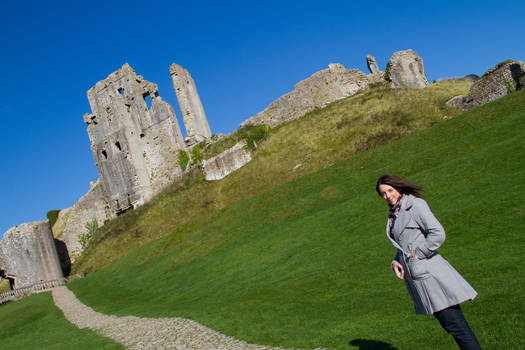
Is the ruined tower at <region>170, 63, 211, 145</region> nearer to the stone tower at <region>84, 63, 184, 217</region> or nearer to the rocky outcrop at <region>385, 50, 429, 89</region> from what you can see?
the stone tower at <region>84, 63, 184, 217</region>

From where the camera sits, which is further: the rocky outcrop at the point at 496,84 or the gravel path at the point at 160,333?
the rocky outcrop at the point at 496,84

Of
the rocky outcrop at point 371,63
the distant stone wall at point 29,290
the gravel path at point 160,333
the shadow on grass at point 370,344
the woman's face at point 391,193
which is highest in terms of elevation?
the rocky outcrop at point 371,63

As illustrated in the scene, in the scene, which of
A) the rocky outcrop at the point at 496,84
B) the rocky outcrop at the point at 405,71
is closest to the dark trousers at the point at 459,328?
the rocky outcrop at the point at 496,84

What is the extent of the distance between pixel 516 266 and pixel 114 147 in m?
42.6

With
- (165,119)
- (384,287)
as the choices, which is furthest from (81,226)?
(384,287)

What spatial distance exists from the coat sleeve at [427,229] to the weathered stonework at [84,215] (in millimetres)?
43909

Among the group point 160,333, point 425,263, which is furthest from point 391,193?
point 160,333

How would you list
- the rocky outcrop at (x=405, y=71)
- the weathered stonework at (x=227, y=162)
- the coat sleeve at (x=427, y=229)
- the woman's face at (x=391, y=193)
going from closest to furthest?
the coat sleeve at (x=427, y=229)
the woman's face at (x=391, y=193)
the rocky outcrop at (x=405, y=71)
the weathered stonework at (x=227, y=162)

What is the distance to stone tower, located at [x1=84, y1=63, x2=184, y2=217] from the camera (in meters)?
40.1

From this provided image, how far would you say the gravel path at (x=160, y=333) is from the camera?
23.2 feet

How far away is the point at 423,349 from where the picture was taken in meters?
4.52

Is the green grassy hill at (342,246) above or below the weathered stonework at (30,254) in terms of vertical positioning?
below

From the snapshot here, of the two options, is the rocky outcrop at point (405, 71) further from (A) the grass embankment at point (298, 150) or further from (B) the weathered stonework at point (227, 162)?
(B) the weathered stonework at point (227, 162)

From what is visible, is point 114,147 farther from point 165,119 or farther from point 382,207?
point 382,207
